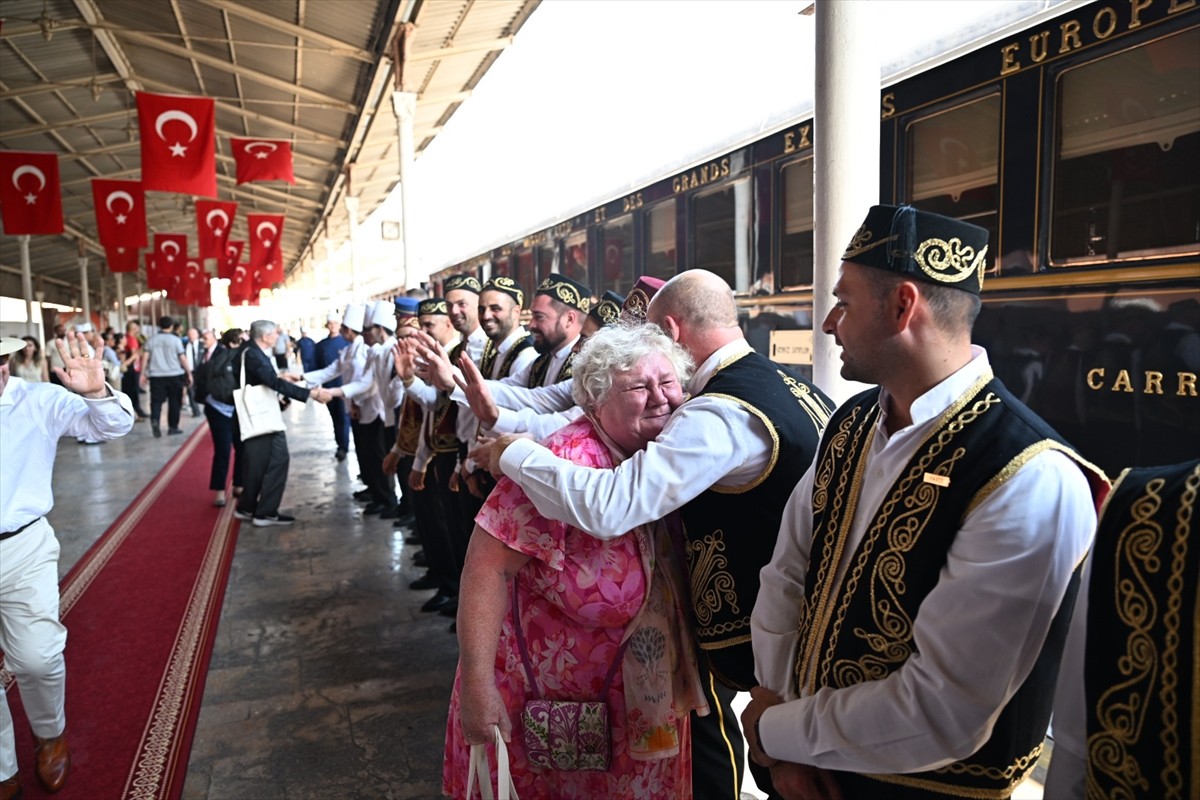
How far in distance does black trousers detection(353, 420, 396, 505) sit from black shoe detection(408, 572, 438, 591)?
2063mm

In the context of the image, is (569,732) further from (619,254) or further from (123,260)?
(123,260)

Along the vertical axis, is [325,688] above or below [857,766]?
below

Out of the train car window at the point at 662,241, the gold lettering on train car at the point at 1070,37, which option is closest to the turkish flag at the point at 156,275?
the train car window at the point at 662,241

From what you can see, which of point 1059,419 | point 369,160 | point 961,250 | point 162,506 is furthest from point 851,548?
point 369,160

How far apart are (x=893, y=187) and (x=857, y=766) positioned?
3120mm

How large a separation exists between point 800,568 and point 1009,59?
8.65 feet

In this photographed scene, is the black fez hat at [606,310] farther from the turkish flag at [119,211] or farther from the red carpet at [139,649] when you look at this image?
the turkish flag at [119,211]

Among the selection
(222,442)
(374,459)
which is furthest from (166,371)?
(374,459)

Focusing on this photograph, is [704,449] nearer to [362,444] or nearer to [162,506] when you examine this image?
[362,444]

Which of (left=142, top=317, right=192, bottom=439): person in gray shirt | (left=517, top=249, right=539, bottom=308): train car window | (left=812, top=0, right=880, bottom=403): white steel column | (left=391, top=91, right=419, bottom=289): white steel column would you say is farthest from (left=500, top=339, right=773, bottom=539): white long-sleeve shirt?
(left=142, top=317, right=192, bottom=439): person in gray shirt

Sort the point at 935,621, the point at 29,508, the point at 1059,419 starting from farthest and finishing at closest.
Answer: the point at 1059,419
the point at 29,508
the point at 935,621

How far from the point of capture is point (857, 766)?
1269 millimetres

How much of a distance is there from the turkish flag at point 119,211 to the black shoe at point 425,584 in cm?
1080

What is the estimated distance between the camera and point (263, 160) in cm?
1134
